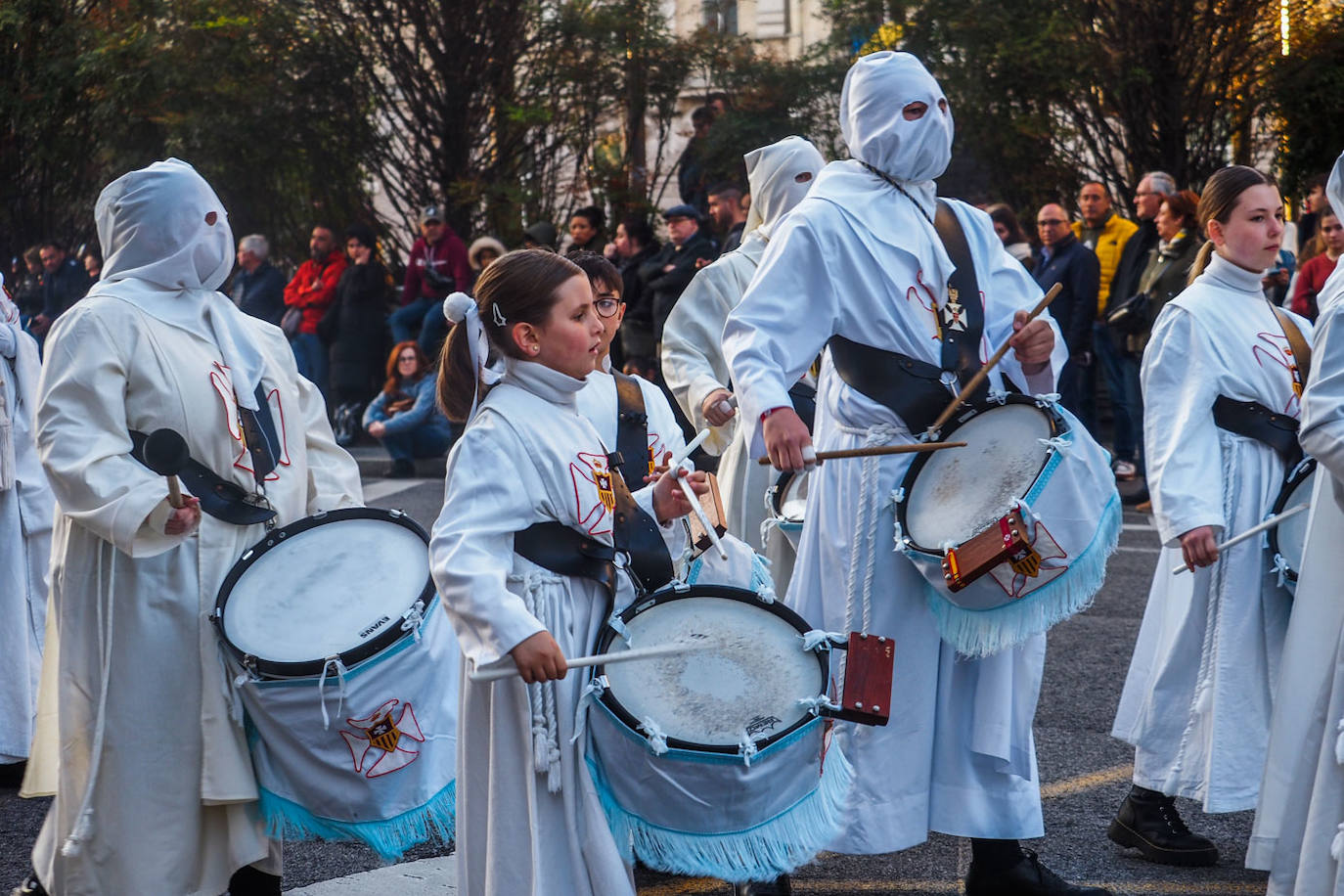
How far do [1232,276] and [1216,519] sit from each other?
809 mm

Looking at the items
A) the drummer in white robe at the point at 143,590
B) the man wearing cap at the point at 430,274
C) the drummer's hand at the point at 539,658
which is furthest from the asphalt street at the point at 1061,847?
the man wearing cap at the point at 430,274

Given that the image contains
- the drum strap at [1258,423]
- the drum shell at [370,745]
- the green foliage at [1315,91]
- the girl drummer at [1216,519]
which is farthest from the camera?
the green foliage at [1315,91]

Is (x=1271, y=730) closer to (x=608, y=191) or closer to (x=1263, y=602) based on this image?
(x=1263, y=602)

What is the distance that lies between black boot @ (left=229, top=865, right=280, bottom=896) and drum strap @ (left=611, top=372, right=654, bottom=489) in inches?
55.2

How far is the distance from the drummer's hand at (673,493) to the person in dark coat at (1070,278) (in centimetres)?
789

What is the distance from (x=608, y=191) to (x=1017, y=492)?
12.0 m

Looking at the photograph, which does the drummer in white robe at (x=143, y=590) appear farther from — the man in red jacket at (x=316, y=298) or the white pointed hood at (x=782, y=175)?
the man in red jacket at (x=316, y=298)

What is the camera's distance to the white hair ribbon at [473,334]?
3.65 meters

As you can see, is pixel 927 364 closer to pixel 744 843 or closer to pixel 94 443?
pixel 744 843

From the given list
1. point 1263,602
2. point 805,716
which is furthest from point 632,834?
point 1263,602

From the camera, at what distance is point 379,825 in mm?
4004

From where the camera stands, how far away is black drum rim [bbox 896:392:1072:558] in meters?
4.06

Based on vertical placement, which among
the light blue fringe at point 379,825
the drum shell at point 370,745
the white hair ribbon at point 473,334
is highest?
the white hair ribbon at point 473,334

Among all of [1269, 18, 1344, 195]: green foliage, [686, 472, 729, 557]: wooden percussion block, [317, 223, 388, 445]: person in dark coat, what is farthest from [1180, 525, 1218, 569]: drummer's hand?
[317, 223, 388, 445]: person in dark coat
